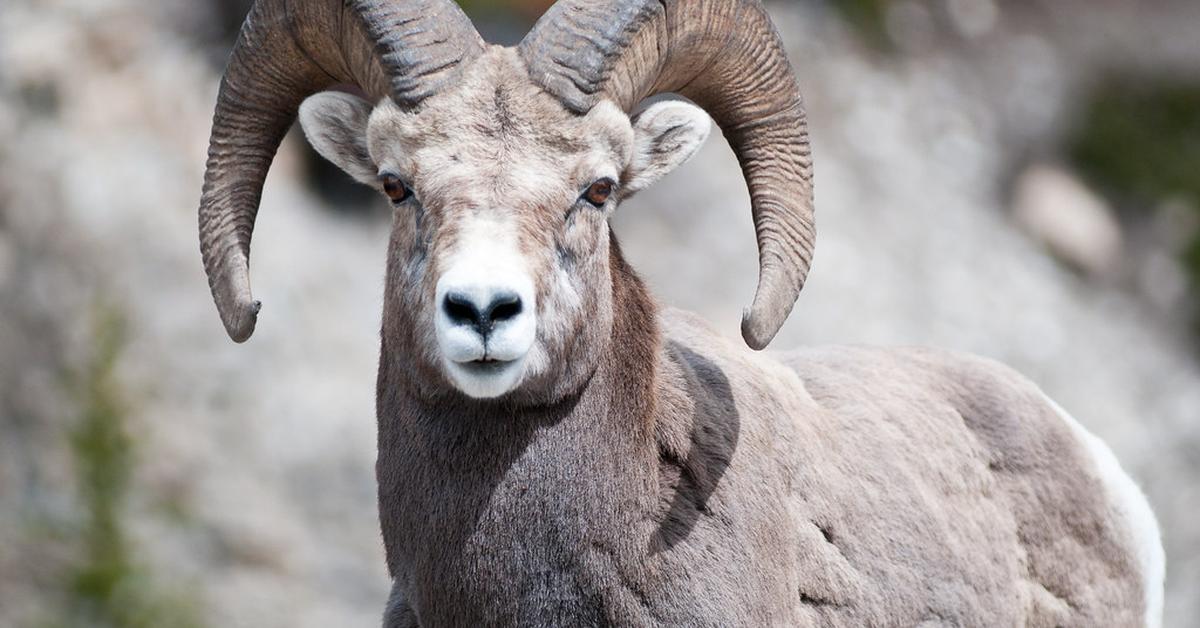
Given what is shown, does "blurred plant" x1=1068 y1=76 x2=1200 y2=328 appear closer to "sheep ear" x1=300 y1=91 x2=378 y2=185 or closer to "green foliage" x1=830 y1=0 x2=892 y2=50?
"green foliage" x1=830 y1=0 x2=892 y2=50

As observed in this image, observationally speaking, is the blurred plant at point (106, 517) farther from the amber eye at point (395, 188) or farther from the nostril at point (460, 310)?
the nostril at point (460, 310)

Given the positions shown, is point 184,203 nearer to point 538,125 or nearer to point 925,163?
point 925,163

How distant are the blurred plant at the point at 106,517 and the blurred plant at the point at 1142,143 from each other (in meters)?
14.5

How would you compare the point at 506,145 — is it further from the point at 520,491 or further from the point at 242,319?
the point at 242,319

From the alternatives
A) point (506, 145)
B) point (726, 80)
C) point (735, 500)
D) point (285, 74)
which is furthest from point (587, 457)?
point (285, 74)

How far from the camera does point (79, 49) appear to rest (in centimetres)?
1970

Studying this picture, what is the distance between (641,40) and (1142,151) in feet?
64.5

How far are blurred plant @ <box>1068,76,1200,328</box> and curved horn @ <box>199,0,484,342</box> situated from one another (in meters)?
19.0

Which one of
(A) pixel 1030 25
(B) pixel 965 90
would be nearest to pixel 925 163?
(B) pixel 965 90

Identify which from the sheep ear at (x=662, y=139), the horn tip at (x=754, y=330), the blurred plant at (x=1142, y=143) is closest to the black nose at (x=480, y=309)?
the horn tip at (x=754, y=330)

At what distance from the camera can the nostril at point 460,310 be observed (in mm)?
5352

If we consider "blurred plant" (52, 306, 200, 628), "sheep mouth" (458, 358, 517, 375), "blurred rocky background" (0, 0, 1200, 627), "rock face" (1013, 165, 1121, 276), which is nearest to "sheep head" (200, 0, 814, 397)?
"sheep mouth" (458, 358, 517, 375)

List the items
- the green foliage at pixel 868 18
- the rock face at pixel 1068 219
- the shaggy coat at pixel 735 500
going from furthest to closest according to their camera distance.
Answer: the green foliage at pixel 868 18 < the rock face at pixel 1068 219 < the shaggy coat at pixel 735 500

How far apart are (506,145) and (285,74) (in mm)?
1492
